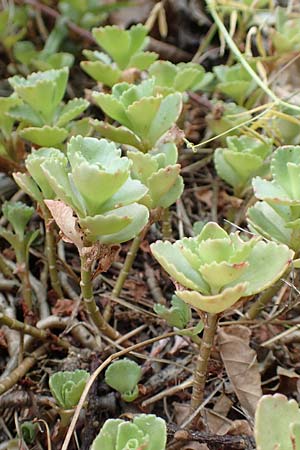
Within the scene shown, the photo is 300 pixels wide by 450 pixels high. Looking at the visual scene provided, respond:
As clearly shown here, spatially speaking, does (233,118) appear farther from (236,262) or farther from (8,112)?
(236,262)

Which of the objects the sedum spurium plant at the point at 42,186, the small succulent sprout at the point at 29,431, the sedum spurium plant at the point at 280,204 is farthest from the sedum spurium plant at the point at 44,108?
the small succulent sprout at the point at 29,431

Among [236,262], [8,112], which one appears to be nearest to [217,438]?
[236,262]

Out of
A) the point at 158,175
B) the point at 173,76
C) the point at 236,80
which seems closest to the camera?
the point at 158,175

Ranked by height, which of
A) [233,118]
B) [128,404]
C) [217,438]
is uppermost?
[233,118]

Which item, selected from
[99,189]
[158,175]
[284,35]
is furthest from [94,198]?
[284,35]

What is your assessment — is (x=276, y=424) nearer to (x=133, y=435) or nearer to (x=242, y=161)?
(x=133, y=435)

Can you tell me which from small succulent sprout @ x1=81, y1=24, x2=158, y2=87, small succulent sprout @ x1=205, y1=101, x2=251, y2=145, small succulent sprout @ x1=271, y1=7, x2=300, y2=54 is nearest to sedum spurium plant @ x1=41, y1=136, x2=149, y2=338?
small succulent sprout @ x1=81, y1=24, x2=158, y2=87
